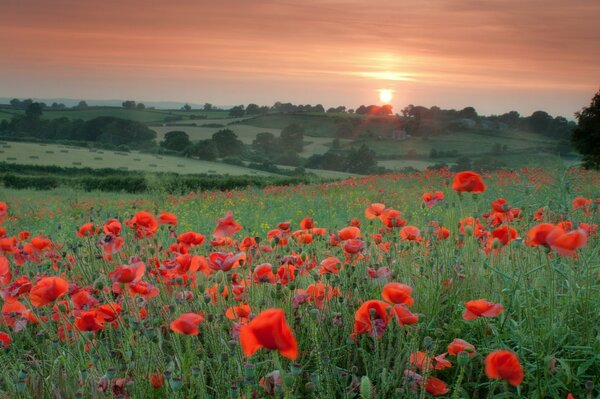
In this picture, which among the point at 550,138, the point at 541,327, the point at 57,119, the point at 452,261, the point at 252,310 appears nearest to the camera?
the point at 541,327

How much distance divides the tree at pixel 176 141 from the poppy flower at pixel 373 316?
27.9 metres

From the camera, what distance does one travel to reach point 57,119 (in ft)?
120

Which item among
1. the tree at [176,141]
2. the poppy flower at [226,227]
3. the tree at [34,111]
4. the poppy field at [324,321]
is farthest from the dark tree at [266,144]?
the poppy flower at [226,227]

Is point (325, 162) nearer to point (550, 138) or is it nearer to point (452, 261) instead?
point (550, 138)

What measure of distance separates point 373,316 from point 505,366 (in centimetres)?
58

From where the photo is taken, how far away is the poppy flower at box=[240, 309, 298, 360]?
5.58 ft

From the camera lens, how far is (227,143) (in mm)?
29188

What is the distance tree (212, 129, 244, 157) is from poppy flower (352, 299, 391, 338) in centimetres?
2600

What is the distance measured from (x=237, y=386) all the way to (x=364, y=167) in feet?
75.9

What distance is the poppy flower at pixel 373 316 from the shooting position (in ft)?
8.09

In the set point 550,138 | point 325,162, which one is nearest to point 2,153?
point 325,162

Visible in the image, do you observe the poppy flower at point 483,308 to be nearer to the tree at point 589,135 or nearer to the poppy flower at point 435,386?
the poppy flower at point 435,386

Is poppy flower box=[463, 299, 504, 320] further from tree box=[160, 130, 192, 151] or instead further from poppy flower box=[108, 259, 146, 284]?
tree box=[160, 130, 192, 151]

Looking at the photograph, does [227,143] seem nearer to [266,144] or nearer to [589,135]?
[266,144]
